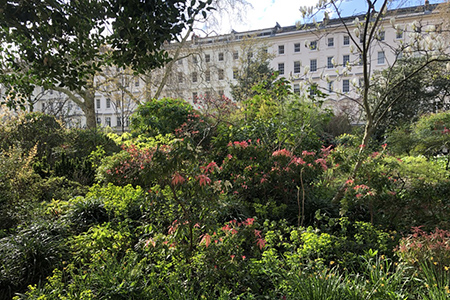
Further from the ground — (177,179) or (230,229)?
(177,179)

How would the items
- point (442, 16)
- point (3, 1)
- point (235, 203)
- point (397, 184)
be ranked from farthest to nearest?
point (442, 16), point (397, 184), point (235, 203), point (3, 1)

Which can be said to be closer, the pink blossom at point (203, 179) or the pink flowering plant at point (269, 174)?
the pink blossom at point (203, 179)

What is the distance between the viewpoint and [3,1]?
236 centimetres

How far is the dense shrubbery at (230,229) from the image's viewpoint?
104 inches

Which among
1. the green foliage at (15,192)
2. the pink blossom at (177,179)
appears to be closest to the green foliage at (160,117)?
the green foliage at (15,192)

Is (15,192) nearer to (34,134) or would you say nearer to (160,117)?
→ (160,117)

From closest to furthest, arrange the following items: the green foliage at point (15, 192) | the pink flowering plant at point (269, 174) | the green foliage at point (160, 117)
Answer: the green foliage at point (15, 192) → the pink flowering plant at point (269, 174) → the green foliage at point (160, 117)

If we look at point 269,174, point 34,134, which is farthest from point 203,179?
point 34,134

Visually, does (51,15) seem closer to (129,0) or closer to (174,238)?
(129,0)

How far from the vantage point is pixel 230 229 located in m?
3.14

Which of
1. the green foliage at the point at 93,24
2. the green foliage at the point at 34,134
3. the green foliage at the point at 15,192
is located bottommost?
the green foliage at the point at 15,192

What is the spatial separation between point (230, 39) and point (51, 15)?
17450 mm

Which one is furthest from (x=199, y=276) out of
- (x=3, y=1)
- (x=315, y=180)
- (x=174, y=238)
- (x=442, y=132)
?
(x=442, y=132)

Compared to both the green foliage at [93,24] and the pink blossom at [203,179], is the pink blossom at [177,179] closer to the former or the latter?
the pink blossom at [203,179]
